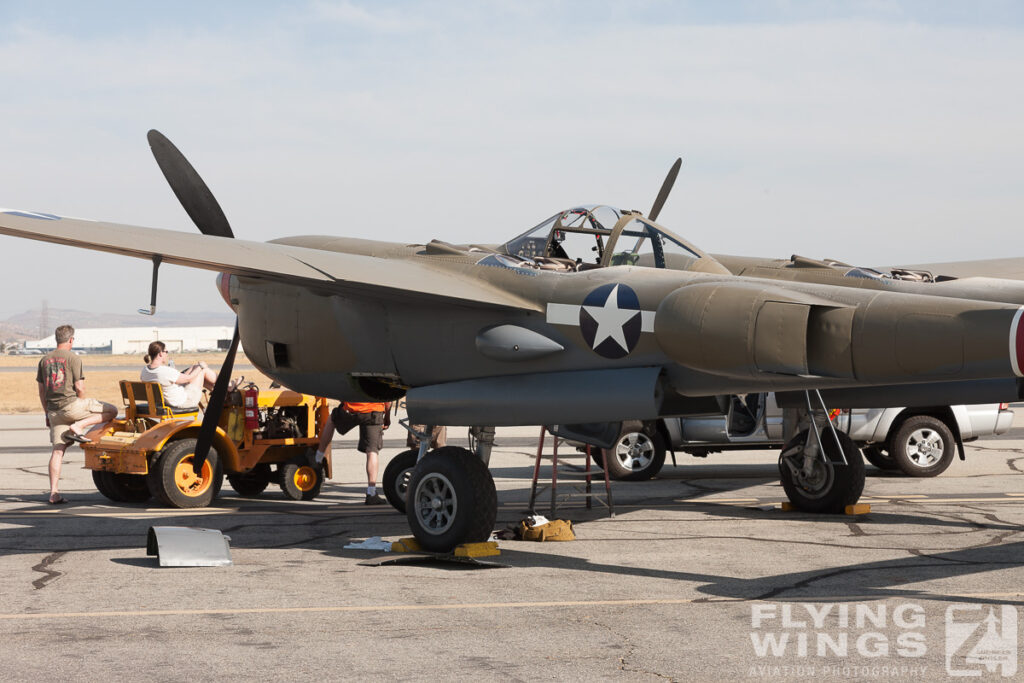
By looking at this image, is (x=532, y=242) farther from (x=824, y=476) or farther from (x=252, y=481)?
(x=252, y=481)

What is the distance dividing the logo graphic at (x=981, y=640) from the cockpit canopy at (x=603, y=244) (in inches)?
184

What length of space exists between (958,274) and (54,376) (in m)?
14.4

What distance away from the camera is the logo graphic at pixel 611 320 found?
10367 millimetres

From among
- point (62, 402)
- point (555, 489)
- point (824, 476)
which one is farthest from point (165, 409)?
point (824, 476)

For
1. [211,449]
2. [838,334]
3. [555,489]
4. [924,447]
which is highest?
[838,334]

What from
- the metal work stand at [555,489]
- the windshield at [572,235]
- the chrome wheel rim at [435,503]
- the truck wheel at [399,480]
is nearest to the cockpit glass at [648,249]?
the windshield at [572,235]

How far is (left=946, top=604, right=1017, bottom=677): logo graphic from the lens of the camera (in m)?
6.55

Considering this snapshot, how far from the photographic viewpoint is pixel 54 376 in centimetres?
1485

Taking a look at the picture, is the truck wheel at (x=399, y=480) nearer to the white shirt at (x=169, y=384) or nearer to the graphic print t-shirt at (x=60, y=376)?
the white shirt at (x=169, y=384)

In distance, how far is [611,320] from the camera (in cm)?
1046

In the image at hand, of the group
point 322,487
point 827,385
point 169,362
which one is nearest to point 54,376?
point 169,362

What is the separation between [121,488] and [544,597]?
826 cm

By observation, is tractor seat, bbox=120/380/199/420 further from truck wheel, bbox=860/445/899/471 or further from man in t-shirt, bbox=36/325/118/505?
truck wheel, bbox=860/445/899/471

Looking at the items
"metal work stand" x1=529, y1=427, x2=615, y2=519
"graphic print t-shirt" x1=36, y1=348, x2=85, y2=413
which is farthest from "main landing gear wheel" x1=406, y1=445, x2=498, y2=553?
"graphic print t-shirt" x1=36, y1=348, x2=85, y2=413
